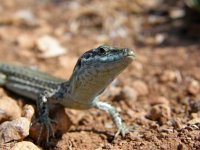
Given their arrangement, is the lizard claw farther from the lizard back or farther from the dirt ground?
the lizard back

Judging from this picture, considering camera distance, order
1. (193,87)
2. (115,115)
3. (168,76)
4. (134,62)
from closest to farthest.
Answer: (115,115) < (193,87) < (168,76) < (134,62)

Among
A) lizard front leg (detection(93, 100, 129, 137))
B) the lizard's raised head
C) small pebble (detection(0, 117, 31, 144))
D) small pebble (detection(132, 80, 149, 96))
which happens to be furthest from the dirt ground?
the lizard's raised head

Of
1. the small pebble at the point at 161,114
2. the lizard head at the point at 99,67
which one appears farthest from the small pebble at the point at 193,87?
the lizard head at the point at 99,67

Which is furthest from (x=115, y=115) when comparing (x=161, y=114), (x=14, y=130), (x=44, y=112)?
(x=14, y=130)

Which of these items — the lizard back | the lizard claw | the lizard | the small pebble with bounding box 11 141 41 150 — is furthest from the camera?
the lizard back

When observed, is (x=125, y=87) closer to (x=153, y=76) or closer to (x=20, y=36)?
(x=153, y=76)

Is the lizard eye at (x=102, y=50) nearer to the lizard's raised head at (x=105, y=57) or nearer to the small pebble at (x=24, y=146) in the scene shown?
the lizard's raised head at (x=105, y=57)

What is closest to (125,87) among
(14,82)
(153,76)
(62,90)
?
(153,76)

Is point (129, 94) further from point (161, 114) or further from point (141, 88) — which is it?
point (161, 114)

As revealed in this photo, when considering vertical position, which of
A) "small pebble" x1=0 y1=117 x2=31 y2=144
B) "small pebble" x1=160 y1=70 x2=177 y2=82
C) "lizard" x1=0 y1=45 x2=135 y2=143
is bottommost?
"small pebble" x1=0 y1=117 x2=31 y2=144
